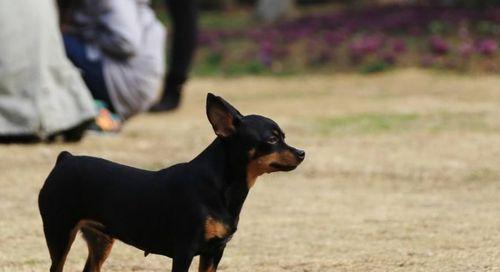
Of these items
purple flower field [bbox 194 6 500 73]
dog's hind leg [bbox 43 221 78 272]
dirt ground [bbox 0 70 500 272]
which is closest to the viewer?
dog's hind leg [bbox 43 221 78 272]

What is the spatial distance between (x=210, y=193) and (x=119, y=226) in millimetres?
362

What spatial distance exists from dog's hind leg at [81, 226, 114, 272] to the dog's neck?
517mm

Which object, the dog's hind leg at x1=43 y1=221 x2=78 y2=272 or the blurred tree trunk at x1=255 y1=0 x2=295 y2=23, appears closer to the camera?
the dog's hind leg at x1=43 y1=221 x2=78 y2=272

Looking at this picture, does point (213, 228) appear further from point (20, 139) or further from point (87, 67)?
point (87, 67)

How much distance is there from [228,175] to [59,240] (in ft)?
2.22

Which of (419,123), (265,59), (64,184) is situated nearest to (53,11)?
(419,123)

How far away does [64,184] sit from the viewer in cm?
454

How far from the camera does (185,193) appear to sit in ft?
14.0

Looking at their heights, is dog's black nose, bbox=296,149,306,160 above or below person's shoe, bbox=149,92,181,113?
above

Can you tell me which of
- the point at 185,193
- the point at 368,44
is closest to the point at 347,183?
the point at 185,193

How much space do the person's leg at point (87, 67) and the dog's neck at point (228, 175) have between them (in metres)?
6.87

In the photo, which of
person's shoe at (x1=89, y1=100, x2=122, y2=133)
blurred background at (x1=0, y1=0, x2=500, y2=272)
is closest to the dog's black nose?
blurred background at (x1=0, y1=0, x2=500, y2=272)

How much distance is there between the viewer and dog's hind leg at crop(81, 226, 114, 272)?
4.61m

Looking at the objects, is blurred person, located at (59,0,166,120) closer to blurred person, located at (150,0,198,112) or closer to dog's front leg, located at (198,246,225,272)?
blurred person, located at (150,0,198,112)
